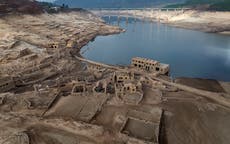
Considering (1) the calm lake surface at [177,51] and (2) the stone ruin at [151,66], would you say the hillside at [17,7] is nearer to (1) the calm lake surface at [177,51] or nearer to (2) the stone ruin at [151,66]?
(1) the calm lake surface at [177,51]

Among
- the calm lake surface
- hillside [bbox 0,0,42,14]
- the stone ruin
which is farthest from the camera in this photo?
hillside [bbox 0,0,42,14]

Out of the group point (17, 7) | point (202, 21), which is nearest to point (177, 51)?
point (17, 7)

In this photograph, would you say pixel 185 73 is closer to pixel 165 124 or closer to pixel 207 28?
pixel 165 124

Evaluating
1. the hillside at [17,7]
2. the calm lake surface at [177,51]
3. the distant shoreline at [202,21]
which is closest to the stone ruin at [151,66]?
the calm lake surface at [177,51]

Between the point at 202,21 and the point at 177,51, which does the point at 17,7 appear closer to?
the point at 177,51

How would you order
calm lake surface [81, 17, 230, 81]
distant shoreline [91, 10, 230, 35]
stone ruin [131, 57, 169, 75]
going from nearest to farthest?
stone ruin [131, 57, 169, 75] → calm lake surface [81, 17, 230, 81] → distant shoreline [91, 10, 230, 35]

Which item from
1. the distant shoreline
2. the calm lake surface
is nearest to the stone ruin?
→ the calm lake surface

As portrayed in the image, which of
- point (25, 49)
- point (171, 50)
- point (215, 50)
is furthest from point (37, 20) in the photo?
point (215, 50)

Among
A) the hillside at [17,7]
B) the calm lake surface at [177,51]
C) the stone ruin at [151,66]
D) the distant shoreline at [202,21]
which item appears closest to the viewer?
the stone ruin at [151,66]

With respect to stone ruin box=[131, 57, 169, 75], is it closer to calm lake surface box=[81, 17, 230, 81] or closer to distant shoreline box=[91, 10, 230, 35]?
calm lake surface box=[81, 17, 230, 81]
